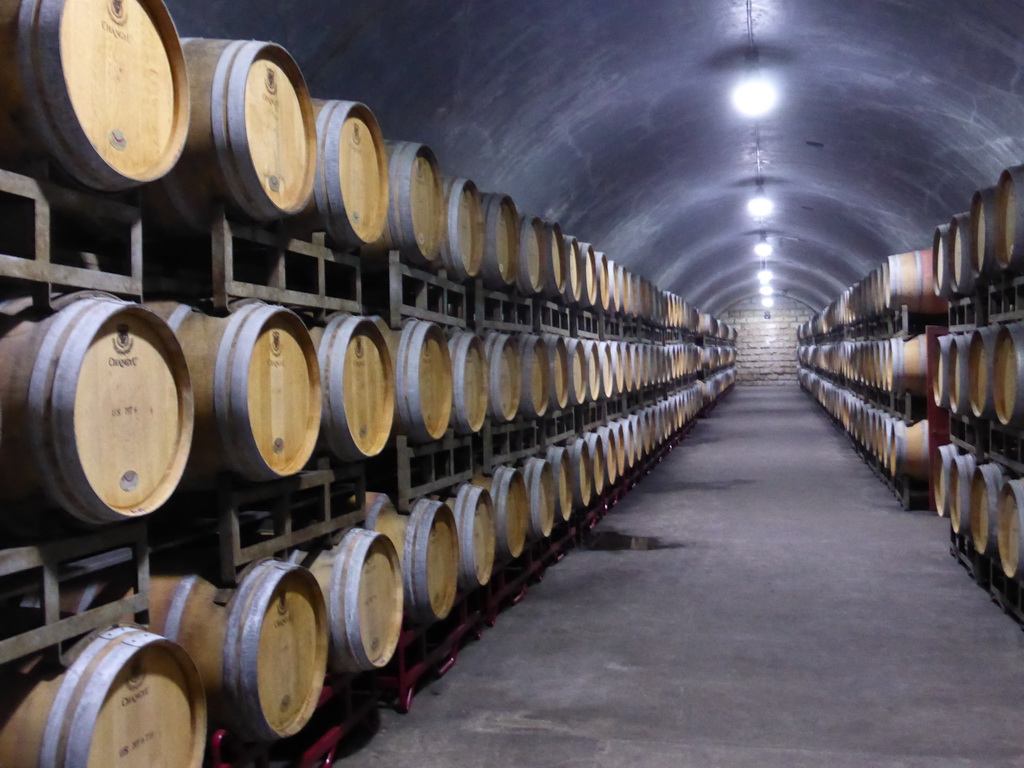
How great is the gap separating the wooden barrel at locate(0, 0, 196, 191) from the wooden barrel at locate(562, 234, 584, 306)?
18.4ft

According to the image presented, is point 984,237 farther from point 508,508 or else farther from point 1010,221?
point 508,508

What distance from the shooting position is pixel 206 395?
3.02 meters

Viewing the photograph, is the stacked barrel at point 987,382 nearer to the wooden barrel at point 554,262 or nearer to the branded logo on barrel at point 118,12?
the wooden barrel at point 554,262

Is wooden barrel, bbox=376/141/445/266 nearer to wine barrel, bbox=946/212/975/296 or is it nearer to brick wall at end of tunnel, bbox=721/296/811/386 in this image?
wine barrel, bbox=946/212/975/296

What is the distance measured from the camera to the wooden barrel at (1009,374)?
5.05m

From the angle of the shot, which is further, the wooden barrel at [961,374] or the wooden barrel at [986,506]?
the wooden barrel at [961,374]

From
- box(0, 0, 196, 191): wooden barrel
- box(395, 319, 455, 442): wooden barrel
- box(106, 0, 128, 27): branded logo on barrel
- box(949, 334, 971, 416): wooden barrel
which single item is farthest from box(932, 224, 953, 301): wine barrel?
box(106, 0, 128, 27): branded logo on barrel

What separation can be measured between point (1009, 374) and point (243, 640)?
15.8ft

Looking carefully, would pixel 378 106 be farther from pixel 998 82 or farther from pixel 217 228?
pixel 998 82

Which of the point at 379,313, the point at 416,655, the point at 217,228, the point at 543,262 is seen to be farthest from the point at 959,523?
the point at 217,228

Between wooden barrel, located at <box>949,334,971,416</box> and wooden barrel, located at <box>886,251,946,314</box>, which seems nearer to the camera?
wooden barrel, located at <box>949,334,971,416</box>

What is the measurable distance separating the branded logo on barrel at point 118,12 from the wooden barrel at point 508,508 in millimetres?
3862

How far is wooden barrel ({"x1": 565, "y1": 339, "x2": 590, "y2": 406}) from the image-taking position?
25.7 ft

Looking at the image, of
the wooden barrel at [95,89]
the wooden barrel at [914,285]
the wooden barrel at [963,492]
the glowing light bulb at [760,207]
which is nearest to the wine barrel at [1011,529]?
the wooden barrel at [963,492]
